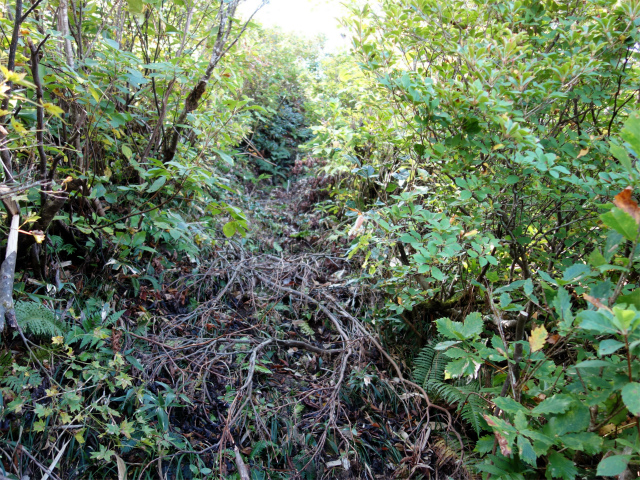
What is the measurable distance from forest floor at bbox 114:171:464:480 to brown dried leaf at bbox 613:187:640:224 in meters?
1.86

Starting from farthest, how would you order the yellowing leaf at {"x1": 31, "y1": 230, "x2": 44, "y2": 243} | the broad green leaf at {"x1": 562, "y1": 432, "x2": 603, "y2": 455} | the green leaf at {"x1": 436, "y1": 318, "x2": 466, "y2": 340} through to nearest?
the green leaf at {"x1": 436, "y1": 318, "x2": 466, "y2": 340}, the yellowing leaf at {"x1": 31, "y1": 230, "x2": 44, "y2": 243}, the broad green leaf at {"x1": 562, "y1": 432, "x2": 603, "y2": 455}

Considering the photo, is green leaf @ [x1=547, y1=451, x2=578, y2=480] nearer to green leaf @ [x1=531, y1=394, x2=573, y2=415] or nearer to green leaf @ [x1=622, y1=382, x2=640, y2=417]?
green leaf @ [x1=531, y1=394, x2=573, y2=415]

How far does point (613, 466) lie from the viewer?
3.76 feet

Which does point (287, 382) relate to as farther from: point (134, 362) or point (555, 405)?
point (555, 405)

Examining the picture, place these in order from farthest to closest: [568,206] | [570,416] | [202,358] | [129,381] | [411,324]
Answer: [411,324]
[202,358]
[568,206]
[129,381]
[570,416]

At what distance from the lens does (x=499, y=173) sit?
7.26 ft

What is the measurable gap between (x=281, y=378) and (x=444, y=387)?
111cm

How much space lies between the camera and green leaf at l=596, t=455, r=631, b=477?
3.73 ft

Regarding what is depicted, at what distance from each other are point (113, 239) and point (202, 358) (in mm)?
994

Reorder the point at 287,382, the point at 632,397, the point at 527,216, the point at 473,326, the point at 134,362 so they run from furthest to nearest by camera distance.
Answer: the point at 287,382, the point at 527,216, the point at 134,362, the point at 473,326, the point at 632,397

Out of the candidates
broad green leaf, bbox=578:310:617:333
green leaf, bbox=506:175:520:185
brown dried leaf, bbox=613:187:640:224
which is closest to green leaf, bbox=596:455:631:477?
broad green leaf, bbox=578:310:617:333

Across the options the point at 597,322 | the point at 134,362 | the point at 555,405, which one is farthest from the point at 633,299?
the point at 134,362

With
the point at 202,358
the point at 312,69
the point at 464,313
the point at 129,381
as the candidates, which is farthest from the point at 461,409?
the point at 312,69

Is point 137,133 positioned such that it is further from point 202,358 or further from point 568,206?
point 568,206
